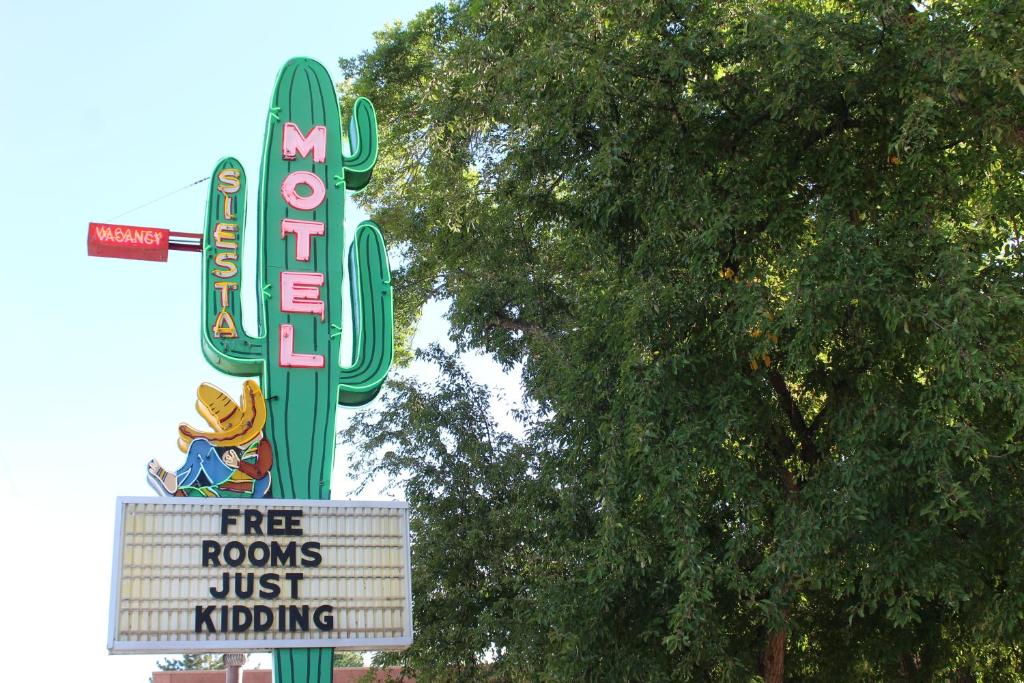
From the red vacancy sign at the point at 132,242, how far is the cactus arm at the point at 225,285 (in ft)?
2.10

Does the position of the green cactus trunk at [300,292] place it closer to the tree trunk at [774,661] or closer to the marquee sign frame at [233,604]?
the marquee sign frame at [233,604]

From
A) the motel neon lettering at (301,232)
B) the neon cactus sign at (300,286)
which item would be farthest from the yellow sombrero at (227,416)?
the motel neon lettering at (301,232)

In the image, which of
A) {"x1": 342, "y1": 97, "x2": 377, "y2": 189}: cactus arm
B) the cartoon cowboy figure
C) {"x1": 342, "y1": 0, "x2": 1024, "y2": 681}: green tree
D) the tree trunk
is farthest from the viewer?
{"x1": 342, "y1": 97, "x2": 377, "y2": 189}: cactus arm

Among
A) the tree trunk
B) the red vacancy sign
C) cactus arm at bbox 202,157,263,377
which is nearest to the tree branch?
the tree trunk

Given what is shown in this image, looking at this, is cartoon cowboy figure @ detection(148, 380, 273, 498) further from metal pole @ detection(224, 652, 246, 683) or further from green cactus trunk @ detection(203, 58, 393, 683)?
metal pole @ detection(224, 652, 246, 683)

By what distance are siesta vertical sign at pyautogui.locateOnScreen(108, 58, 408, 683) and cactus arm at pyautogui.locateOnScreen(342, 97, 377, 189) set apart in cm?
3

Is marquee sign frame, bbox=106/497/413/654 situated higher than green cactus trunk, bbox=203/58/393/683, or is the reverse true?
green cactus trunk, bbox=203/58/393/683

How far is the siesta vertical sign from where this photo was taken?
13.6 metres

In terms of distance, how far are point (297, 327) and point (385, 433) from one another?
20.7 feet

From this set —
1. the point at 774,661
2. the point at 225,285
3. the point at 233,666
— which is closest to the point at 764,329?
the point at 774,661

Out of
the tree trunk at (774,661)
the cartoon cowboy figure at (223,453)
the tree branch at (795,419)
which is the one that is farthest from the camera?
the tree trunk at (774,661)

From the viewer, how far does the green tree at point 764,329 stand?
11.8 meters

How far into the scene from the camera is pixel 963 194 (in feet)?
42.6

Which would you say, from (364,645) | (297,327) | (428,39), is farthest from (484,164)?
(364,645)
